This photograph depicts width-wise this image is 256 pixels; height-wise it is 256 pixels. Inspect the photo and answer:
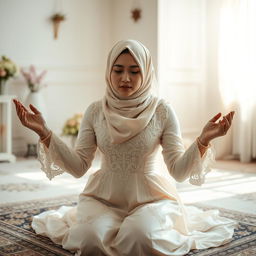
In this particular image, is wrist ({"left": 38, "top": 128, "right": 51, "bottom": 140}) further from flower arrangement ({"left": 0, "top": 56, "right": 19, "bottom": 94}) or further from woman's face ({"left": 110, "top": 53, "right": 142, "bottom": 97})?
flower arrangement ({"left": 0, "top": 56, "right": 19, "bottom": 94})

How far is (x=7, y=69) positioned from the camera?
5.60 m

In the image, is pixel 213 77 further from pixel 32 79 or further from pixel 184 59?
pixel 32 79

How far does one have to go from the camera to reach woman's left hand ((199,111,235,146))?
80.7 inches

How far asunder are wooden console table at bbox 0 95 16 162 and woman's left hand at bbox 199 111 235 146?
12.6 feet

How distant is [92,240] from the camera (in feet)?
6.95

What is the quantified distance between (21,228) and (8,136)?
301 cm

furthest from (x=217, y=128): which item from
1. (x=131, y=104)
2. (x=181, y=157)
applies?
(x=131, y=104)

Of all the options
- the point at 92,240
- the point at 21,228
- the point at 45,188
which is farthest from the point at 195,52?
the point at 92,240

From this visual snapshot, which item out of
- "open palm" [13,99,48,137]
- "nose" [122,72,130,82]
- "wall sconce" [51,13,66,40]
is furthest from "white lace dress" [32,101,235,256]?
"wall sconce" [51,13,66,40]

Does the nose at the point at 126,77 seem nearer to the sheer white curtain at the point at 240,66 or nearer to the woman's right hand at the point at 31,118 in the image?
the woman's right hand at the point at 31,118

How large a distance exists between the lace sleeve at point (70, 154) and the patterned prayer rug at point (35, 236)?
1.26 ft

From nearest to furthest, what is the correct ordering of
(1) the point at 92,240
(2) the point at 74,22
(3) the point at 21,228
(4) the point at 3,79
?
(1) the point at 92,240 < (3) the point at 21,228 < (4) the point at 3,79 < (2) the point at 74,22

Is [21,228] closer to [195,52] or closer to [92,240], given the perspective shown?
[92,240]

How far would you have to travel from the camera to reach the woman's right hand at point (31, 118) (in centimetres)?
212
